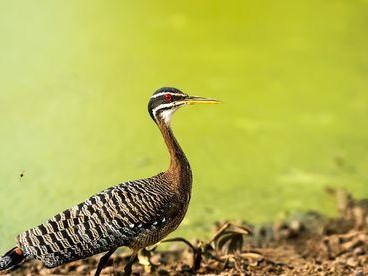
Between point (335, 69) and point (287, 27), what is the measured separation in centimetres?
94

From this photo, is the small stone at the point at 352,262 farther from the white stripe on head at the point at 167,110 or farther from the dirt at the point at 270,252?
the white stripe on head at the point at 167,110

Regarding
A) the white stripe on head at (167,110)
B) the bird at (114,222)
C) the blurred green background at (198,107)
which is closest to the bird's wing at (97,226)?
the bird at (114,222)

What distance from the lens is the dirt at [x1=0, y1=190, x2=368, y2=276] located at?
5.16 m

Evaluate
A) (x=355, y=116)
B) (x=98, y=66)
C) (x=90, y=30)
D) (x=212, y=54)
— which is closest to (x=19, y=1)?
(x=90, y=30)

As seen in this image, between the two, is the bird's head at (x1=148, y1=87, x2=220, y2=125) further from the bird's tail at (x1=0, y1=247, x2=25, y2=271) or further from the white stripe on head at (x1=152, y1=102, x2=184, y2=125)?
the bird's tail at (x1=0, y1=247, x2=25, y2=271)

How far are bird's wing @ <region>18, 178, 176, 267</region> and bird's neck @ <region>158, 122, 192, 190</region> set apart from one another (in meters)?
0.22

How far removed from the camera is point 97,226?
14.3 ft

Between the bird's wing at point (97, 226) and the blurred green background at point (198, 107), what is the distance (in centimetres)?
126

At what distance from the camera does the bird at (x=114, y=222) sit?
14.1 ft

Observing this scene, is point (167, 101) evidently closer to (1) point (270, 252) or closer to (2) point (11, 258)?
(2) point (11, 258)

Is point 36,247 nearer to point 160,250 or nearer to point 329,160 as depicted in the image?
point 160,250

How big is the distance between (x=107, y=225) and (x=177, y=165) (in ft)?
2.05

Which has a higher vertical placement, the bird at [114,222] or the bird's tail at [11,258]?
the bird at [114,222]

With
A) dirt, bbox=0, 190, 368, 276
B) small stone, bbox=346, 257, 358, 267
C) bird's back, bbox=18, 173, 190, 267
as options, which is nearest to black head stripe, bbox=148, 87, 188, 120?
bird's back, bbox=18, 173, 190, 267
